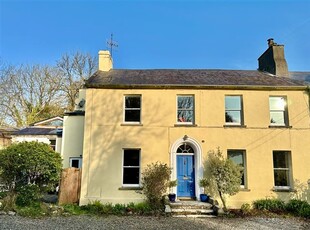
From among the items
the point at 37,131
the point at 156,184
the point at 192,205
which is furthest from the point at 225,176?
the point at 37,131

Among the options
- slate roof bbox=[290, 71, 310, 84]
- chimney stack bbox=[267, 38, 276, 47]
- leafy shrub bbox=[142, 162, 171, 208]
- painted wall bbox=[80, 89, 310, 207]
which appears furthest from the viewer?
chimney stack bbox=[267, 38, 276, 47]

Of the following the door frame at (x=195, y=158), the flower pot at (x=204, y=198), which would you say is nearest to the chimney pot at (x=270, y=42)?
the door frame at (x=195, y=158)

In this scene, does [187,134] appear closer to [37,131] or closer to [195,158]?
[195,158]

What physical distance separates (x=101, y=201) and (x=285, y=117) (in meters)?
11.1

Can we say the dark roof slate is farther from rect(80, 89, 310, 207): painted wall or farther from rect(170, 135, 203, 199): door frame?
rect(170, 135, 203, 199): door frame

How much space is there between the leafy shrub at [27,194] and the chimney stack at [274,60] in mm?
15502

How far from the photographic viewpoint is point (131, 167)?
13625 mm

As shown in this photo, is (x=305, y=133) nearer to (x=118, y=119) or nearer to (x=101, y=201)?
(x=118, y=119)

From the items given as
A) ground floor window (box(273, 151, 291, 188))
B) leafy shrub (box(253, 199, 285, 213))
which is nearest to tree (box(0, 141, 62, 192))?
leafy shrub (box(253, 199, 285, 213))

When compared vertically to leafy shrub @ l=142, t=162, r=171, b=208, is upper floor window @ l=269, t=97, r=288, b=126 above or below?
above

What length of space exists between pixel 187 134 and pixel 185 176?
2.25m

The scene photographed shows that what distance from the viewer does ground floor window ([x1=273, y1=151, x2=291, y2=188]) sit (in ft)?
44.7

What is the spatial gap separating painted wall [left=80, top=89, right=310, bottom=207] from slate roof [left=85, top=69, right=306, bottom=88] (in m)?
0.39

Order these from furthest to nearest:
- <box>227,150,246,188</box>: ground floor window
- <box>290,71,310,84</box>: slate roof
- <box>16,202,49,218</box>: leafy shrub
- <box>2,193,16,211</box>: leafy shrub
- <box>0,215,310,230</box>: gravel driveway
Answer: <box>290,71,310,84</box>: slate roof
<box>227,150,246,188</box>: ground floor window
<box>2,193,16,211</box>: leafy shrub
<box>16,202,49,218</box>: leafy shrub
<box>0,215,310,230</box>: gravel driveway
